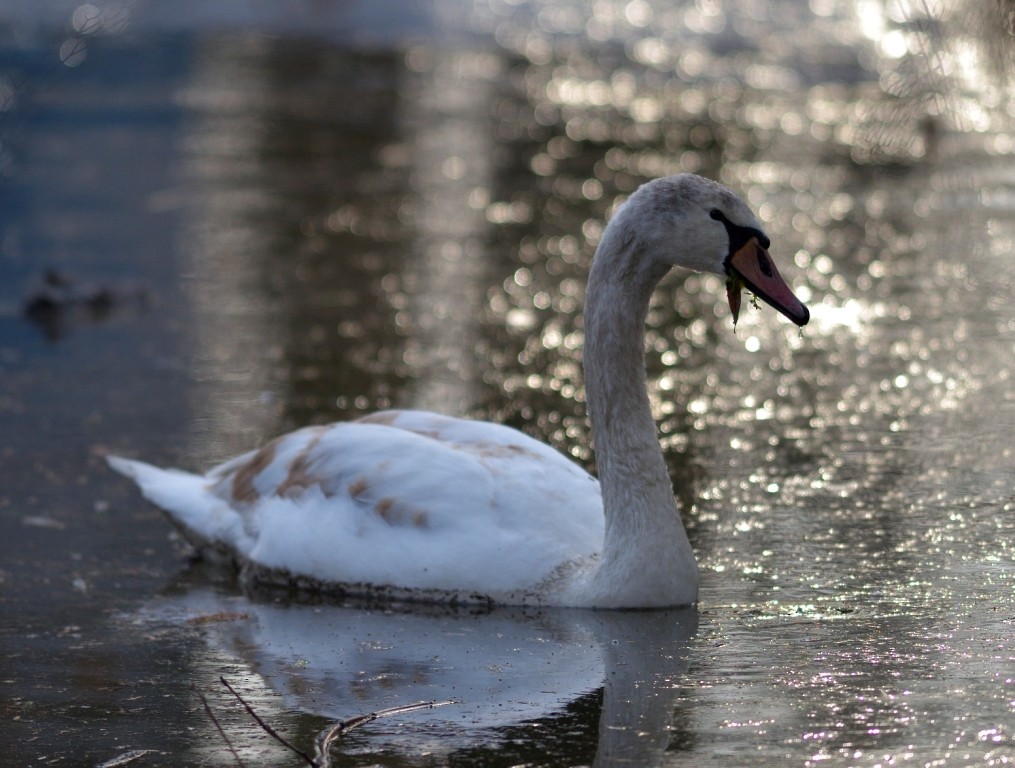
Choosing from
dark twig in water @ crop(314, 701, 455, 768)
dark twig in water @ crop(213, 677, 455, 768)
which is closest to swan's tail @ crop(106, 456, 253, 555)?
dark twig in water @ crop(213, 677, 455, 768)

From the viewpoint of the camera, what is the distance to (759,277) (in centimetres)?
532

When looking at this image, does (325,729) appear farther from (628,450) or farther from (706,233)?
(706,233)

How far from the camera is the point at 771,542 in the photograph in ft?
19.7

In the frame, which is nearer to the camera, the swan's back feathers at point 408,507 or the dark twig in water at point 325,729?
the dark twig in water at point 325,729

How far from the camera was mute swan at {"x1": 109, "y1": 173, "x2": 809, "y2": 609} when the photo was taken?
213 inches

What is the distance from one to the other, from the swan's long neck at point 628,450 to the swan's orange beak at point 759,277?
0.94 feet

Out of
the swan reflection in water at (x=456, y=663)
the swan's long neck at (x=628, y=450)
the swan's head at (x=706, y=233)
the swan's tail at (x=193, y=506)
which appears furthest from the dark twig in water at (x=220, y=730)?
the swan's head at (x=706, y=233)

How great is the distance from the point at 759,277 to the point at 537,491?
108 centimetres

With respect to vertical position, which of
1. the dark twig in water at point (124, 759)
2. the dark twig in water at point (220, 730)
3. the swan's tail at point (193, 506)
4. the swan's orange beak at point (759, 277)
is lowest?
the dark twig in water at point (124, 759)

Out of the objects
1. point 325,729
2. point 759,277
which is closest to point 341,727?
point 325,729

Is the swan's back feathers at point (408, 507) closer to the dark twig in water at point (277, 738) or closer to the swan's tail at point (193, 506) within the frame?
the swan's tail at point (193, 506)

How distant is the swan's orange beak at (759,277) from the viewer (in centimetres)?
528

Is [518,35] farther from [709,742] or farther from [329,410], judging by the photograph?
[709,742]

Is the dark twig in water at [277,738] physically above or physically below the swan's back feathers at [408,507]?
below
